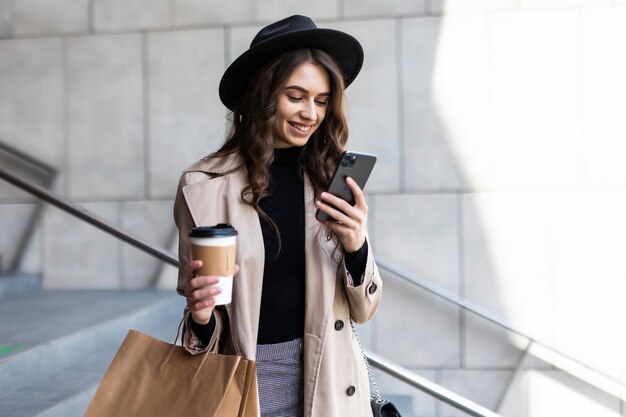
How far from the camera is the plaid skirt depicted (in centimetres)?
176

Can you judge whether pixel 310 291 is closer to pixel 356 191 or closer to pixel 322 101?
pixel 356 191

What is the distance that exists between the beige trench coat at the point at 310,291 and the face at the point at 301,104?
0.54ft

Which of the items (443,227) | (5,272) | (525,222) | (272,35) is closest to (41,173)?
(5,272)

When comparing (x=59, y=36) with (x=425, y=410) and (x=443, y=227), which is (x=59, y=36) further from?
(x=425, y=410)

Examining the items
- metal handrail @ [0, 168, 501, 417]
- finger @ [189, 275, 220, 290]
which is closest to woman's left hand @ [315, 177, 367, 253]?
finger @ [189, 275, 220, 290]

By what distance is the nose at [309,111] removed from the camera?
1.81 meters

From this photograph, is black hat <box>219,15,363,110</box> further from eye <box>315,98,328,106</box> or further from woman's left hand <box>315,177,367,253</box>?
woman's left hand <box>315,177,367,253</box>

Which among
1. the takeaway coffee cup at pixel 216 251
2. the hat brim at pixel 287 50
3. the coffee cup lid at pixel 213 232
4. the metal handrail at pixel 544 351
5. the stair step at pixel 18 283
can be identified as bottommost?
the metal handrail at pixel 544 351

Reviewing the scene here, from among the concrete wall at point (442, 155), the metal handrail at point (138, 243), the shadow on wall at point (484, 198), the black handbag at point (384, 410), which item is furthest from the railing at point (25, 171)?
the black handbag at point (384, 410)

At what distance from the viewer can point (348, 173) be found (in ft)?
5.45

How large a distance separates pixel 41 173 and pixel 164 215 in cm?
114

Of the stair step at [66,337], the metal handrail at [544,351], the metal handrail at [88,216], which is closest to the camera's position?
the stair step at [66,337]

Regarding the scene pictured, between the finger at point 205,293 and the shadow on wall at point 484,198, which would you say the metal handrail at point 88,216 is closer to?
the shadow on wall at point 484,198

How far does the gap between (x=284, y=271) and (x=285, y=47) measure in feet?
1.97
